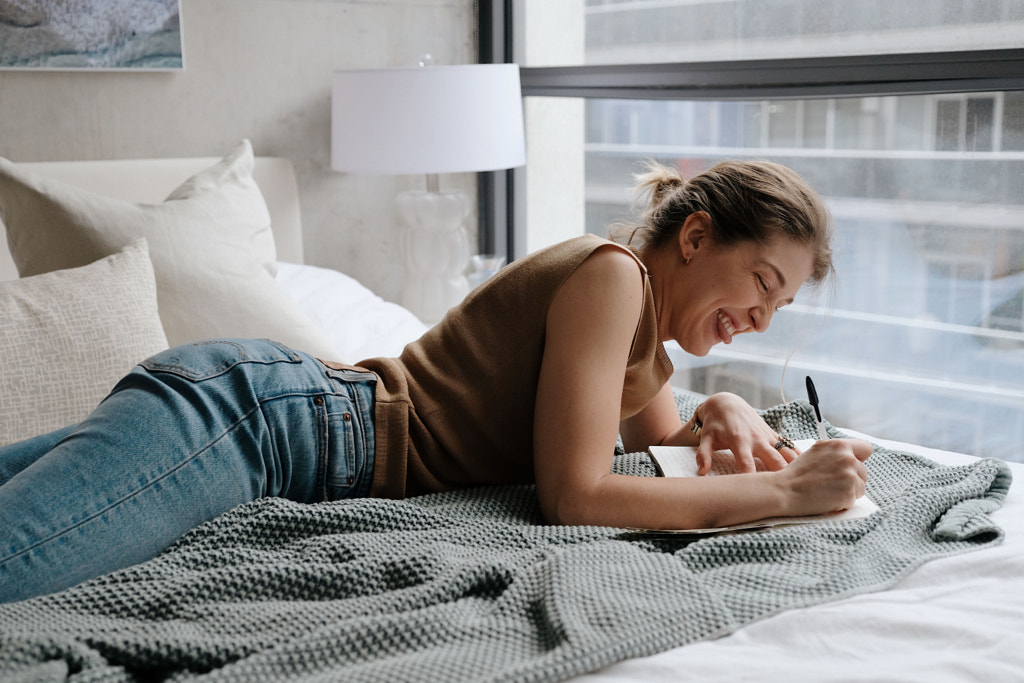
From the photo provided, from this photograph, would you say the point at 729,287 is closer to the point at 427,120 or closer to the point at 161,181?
the point at 427,120

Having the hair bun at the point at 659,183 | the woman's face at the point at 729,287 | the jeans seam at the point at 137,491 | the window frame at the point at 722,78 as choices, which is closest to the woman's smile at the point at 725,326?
the woman's face at the point at 729,287

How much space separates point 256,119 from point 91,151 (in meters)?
0.48

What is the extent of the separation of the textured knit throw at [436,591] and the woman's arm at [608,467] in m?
0.04

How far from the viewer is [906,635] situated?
3.00ft

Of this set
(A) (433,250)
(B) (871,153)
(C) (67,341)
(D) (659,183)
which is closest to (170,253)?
(C) (67,341)

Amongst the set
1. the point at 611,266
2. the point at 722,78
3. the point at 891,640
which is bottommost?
the point at 891,640

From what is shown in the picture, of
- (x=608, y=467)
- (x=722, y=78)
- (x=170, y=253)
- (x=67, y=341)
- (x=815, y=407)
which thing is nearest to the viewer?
(x=608, y=467)

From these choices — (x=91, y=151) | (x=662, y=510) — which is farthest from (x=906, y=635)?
(x=91, y=151)

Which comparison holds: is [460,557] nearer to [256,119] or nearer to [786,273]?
[786,273]

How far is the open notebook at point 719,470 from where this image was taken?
1154 mm

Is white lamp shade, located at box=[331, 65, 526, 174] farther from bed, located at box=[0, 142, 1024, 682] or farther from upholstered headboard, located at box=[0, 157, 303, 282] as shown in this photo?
bed, located at box=[0, 142, 1024, 682]

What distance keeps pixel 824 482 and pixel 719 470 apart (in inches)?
8.1

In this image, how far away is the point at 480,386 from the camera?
1.32m

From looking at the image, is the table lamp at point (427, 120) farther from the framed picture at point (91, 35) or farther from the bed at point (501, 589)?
the bed at point (501, 589)
